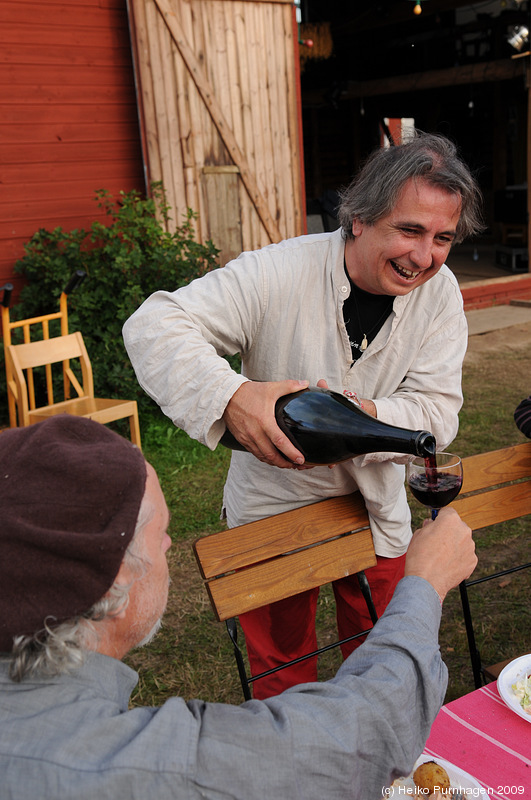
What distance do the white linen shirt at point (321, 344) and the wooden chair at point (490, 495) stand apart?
1.39ft

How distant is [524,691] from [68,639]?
1093 millimetres

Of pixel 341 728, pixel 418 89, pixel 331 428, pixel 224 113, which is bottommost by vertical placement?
pixel 341 728

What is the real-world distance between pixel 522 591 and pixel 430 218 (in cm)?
269

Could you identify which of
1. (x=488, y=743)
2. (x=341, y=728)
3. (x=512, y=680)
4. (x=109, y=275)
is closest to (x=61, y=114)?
(x=109, y=275)

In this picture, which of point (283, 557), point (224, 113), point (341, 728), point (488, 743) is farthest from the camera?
point (224, 113)

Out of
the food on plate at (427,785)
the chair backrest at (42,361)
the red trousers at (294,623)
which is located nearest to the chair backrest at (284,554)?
the red trousers at (294,623)

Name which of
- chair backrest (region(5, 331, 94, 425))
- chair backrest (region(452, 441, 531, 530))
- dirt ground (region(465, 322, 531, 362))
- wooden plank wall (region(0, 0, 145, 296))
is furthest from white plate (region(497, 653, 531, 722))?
dirt ground (region(465, 322, 531, 362))

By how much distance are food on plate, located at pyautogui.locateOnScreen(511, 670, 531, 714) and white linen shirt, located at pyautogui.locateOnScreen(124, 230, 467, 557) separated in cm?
66

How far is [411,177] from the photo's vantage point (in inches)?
74.8

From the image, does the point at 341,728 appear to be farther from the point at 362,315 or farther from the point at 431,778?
the point at 362,315

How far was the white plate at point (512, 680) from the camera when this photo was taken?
5.15 feet

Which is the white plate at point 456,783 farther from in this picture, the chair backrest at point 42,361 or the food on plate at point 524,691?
the chair backrest at point 42,361

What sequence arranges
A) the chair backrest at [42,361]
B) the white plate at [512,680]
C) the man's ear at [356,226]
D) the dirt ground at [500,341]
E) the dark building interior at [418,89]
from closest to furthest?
1. the white plate at [512,680]
2. the man's ear at [356,226]
3. the chair backrest at [42,361]
4. the dirt ground at [500,341]
5. the dark building interior at [418,89]

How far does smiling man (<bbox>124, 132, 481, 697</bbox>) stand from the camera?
1.77 meters
